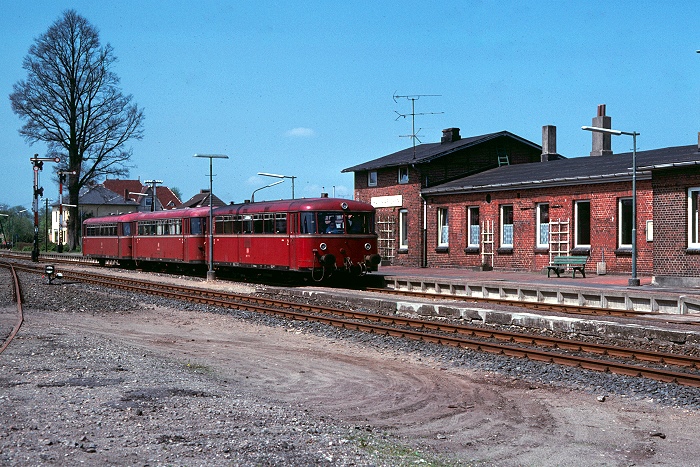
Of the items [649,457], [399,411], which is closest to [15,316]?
[399,411]

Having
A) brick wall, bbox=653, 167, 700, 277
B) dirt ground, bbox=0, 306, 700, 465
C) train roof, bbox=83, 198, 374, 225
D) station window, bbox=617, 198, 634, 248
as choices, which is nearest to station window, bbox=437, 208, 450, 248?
station window, bbox=617, 198, 634, 248

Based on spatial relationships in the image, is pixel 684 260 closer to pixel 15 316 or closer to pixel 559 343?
pixel 559 343

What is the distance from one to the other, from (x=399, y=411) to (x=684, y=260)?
18865 mm

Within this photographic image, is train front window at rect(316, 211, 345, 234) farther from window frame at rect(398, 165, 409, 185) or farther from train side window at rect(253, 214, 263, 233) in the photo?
window frame at rect(398, 165, 409, 185)

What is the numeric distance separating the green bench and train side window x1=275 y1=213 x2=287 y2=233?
952cm

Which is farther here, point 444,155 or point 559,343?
point 444,155

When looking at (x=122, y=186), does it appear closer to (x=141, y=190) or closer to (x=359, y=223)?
(x=141, y=190)

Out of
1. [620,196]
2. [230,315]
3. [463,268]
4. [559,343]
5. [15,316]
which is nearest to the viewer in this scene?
[559,343]

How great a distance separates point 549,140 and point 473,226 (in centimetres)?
867

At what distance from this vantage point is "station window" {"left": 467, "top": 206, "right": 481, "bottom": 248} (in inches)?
1389

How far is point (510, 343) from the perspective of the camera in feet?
45.9

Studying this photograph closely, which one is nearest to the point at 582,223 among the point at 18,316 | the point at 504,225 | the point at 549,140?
the point at 504,225

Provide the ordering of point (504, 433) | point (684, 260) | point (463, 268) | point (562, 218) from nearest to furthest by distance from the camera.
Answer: point (504, 433)
point (684, 260)
point (562, 218)
point (463, 268)

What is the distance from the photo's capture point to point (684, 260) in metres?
25.0
